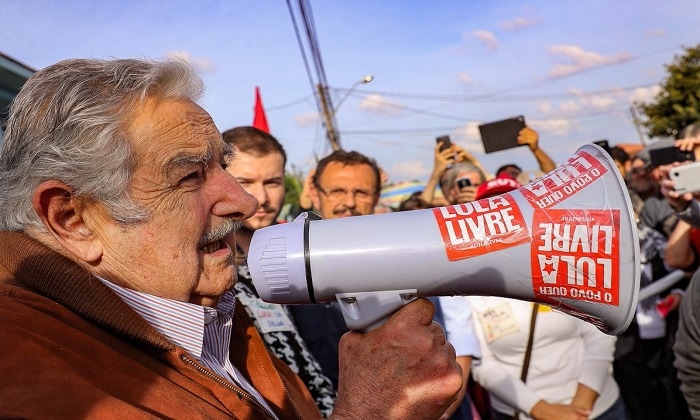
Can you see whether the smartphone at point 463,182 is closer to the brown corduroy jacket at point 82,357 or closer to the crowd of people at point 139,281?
the crowd of people at point 139,281

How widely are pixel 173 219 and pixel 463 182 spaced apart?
410cm

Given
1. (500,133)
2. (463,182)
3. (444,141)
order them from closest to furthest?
(463,182) → (500,133) → (444,141)

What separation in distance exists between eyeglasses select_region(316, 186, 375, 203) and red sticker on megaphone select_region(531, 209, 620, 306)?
7.94 feet

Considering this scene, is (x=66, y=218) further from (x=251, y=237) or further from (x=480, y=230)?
(x=251, y=237)

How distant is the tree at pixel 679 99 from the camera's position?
906 inches

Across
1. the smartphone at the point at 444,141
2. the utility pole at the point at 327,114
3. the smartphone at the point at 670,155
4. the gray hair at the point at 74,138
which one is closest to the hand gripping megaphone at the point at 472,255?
the gray hair at the point at 74,138

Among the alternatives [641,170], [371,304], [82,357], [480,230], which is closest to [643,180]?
[641,170]

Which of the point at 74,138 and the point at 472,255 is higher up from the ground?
the point at 74,138

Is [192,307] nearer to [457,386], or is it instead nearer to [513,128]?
[457,386]

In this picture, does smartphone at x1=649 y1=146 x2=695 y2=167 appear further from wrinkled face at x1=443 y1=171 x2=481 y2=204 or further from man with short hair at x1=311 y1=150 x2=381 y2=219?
man with short hair at x1=311 y1=150 x2=381 y2=219

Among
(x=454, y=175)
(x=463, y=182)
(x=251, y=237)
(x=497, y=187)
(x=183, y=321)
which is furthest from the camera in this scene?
(x=454, y=175)

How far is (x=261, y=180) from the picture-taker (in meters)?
3.38

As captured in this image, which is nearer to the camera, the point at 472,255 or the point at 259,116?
the point at 472,255

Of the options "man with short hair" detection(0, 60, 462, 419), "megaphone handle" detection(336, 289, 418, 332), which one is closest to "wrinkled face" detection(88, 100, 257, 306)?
"man with short hair" detection(0, 60, 462, 419)
